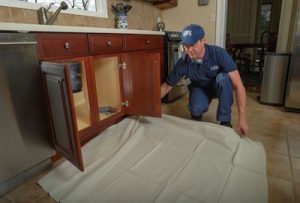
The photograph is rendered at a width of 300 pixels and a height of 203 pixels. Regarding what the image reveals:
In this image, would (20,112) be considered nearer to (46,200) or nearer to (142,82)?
(46,200)

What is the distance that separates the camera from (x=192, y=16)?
2.87m

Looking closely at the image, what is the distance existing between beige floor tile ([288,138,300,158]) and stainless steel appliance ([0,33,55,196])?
152 centimetres

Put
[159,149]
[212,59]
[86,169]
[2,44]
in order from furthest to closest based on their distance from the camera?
1. [212,59]
2. [159,149]
3. [86,169]
4. [2,44]

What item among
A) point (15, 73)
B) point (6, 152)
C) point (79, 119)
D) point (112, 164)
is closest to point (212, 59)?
point (112, 164)

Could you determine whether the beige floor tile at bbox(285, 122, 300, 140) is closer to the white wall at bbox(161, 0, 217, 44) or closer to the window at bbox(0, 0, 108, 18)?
the white wall at bbox(161, 0, 217, 44)

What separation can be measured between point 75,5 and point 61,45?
0.94 metres

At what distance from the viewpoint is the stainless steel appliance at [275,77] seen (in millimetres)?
2102

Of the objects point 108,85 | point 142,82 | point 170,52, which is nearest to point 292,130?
point 142,82

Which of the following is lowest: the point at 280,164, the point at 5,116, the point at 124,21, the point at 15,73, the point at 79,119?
the point at 280,164

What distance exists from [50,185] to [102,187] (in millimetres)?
279

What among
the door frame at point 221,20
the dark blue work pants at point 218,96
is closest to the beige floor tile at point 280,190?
the dark blue work pants at point 218,96

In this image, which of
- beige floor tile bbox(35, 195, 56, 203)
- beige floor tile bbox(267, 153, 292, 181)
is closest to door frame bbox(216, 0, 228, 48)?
beige floor tile bbox(267, 153, 292, 181)

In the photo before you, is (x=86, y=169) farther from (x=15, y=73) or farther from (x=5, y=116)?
(x=15, y=73)

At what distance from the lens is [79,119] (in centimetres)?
155
